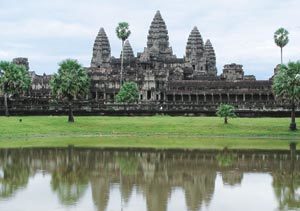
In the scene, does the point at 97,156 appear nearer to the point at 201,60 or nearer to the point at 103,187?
the point at 103,187

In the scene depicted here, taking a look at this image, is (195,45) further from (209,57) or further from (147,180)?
(147,180)

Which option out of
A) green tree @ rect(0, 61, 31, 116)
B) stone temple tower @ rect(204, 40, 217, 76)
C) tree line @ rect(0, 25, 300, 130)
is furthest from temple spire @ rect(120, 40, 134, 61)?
green tree @ rect(0, 61, 31, 116)

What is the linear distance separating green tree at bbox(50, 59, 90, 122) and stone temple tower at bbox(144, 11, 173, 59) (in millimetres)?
94918

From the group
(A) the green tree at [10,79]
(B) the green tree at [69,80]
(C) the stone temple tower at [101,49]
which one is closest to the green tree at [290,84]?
(B) the green tree at [69,80]

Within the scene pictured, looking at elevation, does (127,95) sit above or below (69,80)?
below

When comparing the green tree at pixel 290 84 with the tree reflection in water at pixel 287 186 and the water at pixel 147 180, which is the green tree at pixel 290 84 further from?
the tree reflection in water at pixel 287 186

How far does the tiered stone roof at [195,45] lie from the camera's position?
188875mm

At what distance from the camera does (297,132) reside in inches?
2968

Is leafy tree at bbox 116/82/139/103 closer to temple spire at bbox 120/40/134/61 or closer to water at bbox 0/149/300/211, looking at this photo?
temple spire at bbox 120/40/134/61

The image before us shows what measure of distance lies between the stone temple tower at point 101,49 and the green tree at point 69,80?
10705cm

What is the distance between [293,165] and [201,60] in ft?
469

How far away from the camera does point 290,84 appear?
7650 cm

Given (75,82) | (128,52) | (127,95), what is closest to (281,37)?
(127,95)

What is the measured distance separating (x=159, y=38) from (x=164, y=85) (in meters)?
37.8
